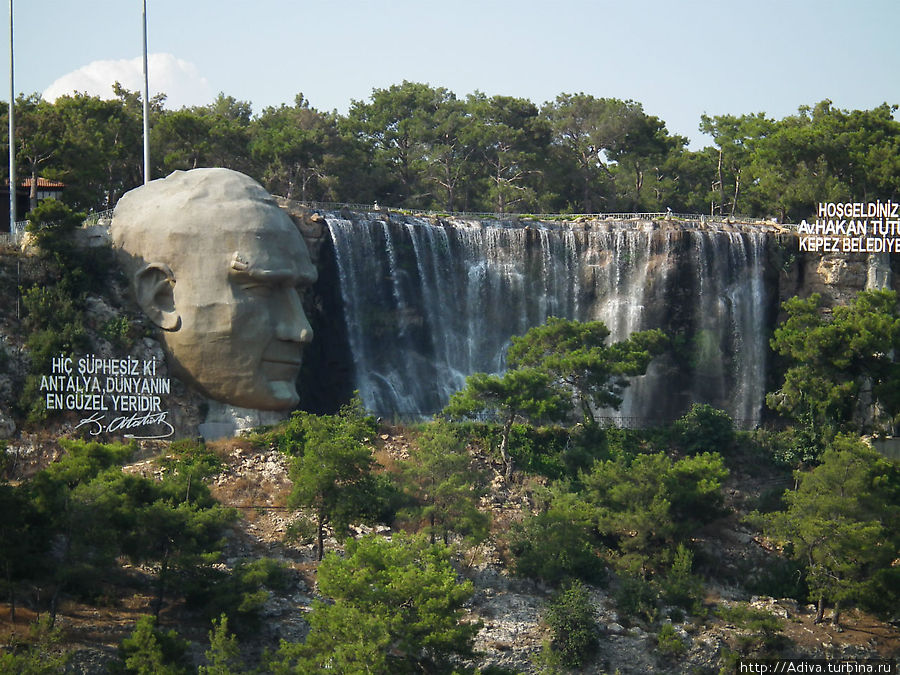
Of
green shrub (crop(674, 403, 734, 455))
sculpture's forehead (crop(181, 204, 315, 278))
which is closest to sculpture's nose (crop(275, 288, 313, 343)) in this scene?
sculpture's forehead (crop(181, 204, 315, 278))

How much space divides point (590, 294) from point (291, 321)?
14994 mm

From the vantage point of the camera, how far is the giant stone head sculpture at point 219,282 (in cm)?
5106

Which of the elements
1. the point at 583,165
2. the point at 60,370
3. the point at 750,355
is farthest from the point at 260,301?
the point at 583,165

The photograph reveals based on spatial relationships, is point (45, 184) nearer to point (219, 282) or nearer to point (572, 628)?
point (219, 282)

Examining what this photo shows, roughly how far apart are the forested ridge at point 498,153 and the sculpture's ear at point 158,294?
10.9 m

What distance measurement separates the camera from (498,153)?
80.1 metres

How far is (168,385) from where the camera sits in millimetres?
51125

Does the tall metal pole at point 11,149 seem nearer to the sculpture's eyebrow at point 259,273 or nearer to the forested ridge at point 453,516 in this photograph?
the forested ridge at point 453,516

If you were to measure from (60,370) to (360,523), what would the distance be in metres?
10.8

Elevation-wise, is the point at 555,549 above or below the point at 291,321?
below

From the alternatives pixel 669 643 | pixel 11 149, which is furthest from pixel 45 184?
pixel 669 643

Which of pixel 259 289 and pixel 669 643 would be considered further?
pixel 259 289

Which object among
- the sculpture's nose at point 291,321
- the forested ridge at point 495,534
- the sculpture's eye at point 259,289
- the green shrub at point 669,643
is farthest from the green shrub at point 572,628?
the sculpture's eye at point 259,289

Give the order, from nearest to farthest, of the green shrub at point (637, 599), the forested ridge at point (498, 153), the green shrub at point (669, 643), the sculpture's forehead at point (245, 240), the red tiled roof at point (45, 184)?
1. the green shrub at point (669, 643)
2. the green shrub at point (637, 599)
3. the sculpture's forehead at point (245, 240)
4. the red tiled roof at point (45, 184)
5. the forested ridge at point (498, 153)
